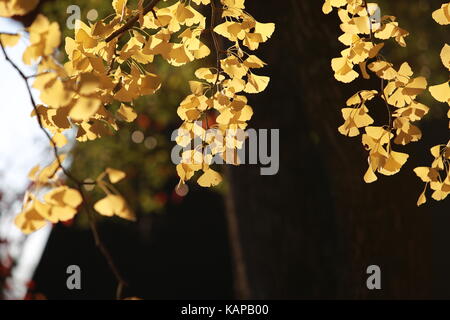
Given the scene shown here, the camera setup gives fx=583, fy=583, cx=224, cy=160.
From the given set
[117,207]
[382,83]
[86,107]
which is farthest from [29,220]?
[382,83]

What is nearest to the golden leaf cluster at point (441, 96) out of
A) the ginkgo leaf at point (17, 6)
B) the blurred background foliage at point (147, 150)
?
the ginkgo leaf at point (17, 6)

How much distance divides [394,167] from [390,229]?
1180mm

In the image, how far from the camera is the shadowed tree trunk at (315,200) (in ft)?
9.05

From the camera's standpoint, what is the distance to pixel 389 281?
283 cm

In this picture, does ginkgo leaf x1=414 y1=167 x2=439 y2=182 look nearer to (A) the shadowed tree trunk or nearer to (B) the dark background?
(B) the dark background

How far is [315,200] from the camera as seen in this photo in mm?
3227

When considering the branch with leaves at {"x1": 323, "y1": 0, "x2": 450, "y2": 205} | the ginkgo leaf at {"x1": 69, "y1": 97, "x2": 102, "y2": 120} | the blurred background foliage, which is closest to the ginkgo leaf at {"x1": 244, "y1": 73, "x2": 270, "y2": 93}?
the branch with leaves at {"x1": 323, "y1": 0, "x2": 450, "y2": 205}

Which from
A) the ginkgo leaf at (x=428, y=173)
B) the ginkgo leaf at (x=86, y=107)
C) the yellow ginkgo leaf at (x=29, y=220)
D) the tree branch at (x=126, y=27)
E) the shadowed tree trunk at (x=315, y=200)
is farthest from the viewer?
the shadowed tree trunk at (x=315, y=200)

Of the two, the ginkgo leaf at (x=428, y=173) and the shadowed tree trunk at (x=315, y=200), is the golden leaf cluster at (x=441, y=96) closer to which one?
the ginkgo leaf at (x=428, y=173)

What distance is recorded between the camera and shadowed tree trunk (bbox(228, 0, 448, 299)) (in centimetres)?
276

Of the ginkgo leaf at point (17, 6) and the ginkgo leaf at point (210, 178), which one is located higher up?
the ginkgo leaf at point (17, 6)

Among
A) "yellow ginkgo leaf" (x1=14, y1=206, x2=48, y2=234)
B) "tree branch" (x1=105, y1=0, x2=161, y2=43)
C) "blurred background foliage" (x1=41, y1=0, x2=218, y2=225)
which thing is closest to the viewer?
"yellow ginkgo leaf" (x1=14, y1=206, x2=48, y2=234)

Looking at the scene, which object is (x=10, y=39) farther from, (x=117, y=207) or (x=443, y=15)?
(x=443, y=15)
